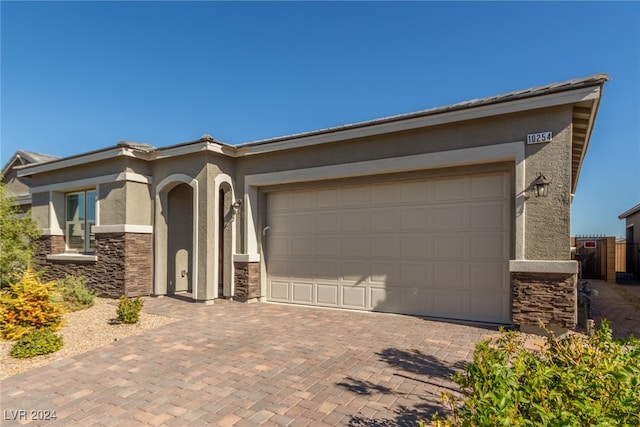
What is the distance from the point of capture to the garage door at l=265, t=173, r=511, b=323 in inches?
279

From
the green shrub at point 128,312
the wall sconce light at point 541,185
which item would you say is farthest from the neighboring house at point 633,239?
the green shrub at point 128,312

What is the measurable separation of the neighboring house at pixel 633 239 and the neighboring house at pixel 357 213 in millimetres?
8682

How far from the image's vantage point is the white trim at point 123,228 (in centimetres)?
983

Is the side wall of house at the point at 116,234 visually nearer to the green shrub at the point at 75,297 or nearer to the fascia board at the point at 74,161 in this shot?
the fascia board at the point at 74,161

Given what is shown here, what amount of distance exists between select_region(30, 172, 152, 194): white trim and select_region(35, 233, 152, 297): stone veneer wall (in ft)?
5.27

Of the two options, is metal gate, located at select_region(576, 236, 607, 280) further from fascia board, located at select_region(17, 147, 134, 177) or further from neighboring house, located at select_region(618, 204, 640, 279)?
fascia board, located at select_region(17, 147, 134, 177)

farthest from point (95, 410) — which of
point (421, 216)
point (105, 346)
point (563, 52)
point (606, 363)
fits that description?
point (563, 52)

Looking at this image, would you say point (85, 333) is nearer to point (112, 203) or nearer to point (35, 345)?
point (35, 345)

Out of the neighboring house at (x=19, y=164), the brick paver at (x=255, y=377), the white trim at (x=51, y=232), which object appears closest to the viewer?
the brick paver at (x=255, y=377)

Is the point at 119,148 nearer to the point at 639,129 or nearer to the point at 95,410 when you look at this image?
the point at 95,410

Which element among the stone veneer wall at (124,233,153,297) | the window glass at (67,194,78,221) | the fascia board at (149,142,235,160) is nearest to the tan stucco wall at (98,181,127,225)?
the stone veneer wall at (124,233,153,297)

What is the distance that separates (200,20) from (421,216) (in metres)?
8.27

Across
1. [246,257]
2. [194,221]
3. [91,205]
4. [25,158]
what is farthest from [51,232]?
[246,257]

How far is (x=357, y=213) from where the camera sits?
339 inches
